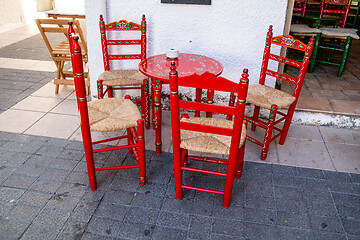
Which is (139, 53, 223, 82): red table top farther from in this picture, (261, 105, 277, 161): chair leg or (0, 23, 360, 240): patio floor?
(0, 23, 360, 240): patio floor

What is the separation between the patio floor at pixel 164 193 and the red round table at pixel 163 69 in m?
0.43

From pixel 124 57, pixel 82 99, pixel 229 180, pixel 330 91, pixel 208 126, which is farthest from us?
pixel 330 91

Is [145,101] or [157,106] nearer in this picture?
[157,106]

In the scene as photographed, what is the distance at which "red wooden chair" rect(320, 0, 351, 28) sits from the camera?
4.85 metres

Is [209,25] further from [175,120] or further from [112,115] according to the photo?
[175,120]

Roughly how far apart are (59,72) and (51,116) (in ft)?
3.29

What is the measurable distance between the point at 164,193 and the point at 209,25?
2048 millimetres

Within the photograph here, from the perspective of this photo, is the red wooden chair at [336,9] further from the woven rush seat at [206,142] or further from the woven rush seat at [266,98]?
the woven rush seat at [206,142]

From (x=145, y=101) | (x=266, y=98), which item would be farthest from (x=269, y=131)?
(x=145, y=101)

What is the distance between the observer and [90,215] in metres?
2.29

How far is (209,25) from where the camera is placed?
137 inches

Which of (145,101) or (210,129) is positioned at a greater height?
(210,129)

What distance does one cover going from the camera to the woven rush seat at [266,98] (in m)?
2.86

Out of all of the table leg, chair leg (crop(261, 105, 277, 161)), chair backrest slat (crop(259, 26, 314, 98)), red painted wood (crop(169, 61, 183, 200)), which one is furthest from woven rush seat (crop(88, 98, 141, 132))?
chair backrest slat (crop(259, 26, 314, 98))
